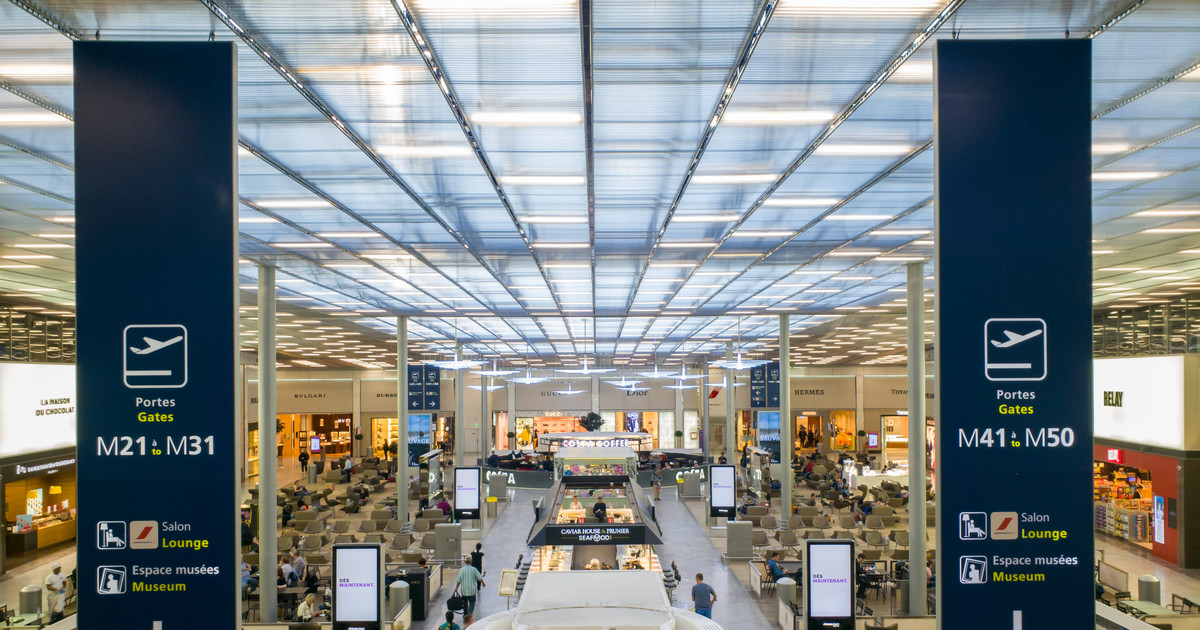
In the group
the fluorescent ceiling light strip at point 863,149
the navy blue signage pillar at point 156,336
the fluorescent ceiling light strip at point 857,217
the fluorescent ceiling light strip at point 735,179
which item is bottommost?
the navy blue signage pillar at point 156,336

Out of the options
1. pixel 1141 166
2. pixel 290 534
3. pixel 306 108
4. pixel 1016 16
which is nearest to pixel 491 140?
pixel 306 108

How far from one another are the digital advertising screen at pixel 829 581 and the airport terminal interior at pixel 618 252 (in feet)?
0.14

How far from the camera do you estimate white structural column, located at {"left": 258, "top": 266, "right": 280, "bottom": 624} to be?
14.6 meters

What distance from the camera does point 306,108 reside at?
21.6ft

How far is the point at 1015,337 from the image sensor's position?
448cm

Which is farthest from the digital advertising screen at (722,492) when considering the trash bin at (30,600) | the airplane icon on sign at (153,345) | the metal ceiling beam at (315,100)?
the airplane icon on sign at (153,345)

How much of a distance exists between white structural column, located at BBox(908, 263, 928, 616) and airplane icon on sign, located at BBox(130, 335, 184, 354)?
42.7 feet

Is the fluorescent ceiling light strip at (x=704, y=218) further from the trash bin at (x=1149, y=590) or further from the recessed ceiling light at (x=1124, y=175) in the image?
the trash bin at (x=1149, y=590)

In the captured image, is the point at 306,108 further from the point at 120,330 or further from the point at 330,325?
the point at 330,325

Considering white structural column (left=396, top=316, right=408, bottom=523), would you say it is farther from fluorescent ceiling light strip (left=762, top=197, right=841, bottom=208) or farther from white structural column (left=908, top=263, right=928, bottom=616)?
fluorescent ceiling light strip (left=762, top=197, right=841, bottom=208)

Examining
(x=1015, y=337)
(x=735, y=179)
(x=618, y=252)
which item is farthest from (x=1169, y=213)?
(x=1015, y=337)

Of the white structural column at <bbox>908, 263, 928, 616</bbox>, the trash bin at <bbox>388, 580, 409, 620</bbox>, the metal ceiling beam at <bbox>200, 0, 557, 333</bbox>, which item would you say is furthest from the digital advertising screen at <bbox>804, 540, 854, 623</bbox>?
the trash bin at <bbox>388, 580, 409, 620</bbox>

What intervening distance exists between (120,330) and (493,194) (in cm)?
558

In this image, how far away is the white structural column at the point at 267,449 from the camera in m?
14.6
